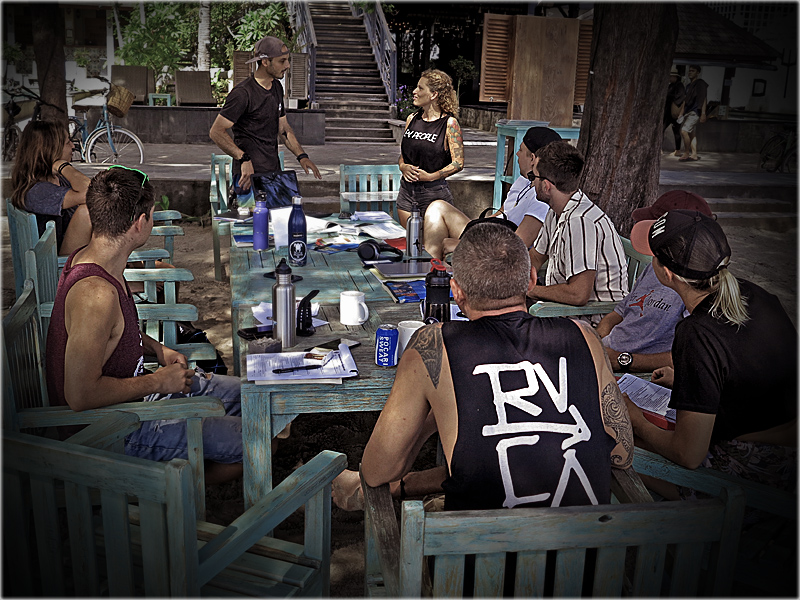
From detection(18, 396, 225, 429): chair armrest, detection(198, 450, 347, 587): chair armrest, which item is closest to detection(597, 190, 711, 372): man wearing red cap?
detection(198, 450, 347, 587): chair armrest

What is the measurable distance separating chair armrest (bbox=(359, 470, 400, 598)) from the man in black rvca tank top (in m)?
0.16

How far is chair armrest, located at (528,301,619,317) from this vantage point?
317cm

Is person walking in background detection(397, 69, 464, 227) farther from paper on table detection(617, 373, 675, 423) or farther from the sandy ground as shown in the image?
paper on table detection(617, 373, 675, 423)

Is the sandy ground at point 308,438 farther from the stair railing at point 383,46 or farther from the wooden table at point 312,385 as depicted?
the stair railing at point 383,46

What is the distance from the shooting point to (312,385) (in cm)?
223

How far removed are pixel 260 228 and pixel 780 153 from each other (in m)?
11.6

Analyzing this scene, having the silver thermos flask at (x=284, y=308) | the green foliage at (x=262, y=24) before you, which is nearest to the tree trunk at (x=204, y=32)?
the green foliage at (x=262, y=24)

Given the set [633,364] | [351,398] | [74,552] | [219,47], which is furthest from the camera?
[219,47]

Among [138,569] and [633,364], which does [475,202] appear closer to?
[633,364]

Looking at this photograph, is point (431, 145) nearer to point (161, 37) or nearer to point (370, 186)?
point (370, 186)

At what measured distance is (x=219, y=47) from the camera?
63.2ft

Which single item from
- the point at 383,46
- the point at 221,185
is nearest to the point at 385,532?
the point at 221,185

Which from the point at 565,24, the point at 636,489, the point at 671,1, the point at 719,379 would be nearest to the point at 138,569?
the point at 636,489

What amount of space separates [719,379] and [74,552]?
1.55m
